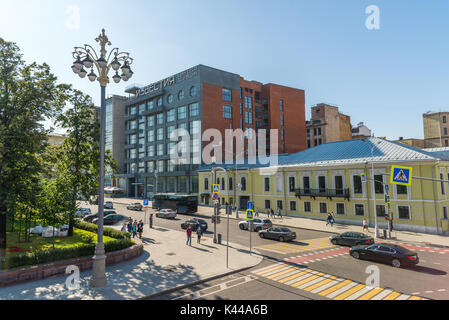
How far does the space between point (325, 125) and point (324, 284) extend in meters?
78.9

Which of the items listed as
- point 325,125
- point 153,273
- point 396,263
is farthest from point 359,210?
point 325,125

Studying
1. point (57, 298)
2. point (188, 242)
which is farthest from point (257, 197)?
point (57, 298)

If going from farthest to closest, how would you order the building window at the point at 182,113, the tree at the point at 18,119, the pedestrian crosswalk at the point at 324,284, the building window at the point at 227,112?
1. the building window at the point at 227,112
2. the building window at the point at 182,113
3. the tree at the point at 18,119
4. the pedestrian crosswalk at the point at 324,284

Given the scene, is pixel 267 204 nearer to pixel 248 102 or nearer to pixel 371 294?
pixel 371 294

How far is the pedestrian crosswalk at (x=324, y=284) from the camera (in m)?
12.1

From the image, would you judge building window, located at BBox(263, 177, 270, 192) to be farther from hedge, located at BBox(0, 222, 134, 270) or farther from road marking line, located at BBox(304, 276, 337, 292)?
road marking line, located at BBox(304, 276, 337, 292)

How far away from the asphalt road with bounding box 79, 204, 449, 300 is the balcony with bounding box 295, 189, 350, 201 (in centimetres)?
1368

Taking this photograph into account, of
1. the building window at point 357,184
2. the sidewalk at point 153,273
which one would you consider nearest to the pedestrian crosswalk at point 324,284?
the sidewalk at point 153,273

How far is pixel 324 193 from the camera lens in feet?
125

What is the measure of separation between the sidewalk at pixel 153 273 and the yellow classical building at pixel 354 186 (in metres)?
16.0

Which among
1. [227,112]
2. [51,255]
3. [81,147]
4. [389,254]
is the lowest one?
[389,254]

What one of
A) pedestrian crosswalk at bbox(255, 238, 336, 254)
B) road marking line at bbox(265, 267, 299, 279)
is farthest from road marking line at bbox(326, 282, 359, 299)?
pedestrian crosswalk at bbox(255, 238, 336, 254)

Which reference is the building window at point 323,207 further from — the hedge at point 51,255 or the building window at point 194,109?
the building window at point 194,109
